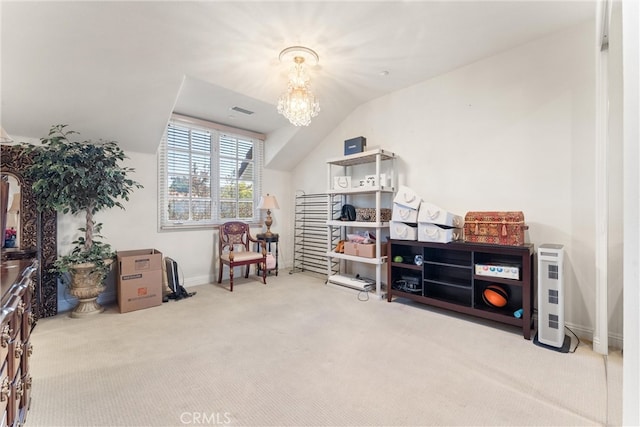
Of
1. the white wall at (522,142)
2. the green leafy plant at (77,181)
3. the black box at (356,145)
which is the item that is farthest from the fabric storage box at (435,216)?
the green leafy plant at (77,181)

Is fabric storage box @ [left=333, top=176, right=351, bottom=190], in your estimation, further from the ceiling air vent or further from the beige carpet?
the beige carpet

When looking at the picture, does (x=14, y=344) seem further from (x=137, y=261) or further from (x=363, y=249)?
(x=363, y=249)

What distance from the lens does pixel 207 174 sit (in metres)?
4.67

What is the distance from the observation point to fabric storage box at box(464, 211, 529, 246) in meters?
2.73

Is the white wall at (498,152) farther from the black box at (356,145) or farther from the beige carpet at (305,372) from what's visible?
the beige carpet at (305,372)

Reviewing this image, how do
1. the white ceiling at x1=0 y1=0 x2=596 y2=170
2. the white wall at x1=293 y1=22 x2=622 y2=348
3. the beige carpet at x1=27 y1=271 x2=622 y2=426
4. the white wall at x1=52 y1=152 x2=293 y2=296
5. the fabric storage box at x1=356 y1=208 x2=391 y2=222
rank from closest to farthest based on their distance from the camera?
1. the beige carpet at x1=27 y1=271 x2=622 y2=426
2. the white ceiling at x1=0 y1=0 x2=596 y2=170
3. the white wall at x1=293 y1=22 x2=622 y2=348
4. the white wall at x1=52 y1=152 x2=293 y2=296
5. the fabric storage box at x1=356 y1=208 x2=391 y2=222

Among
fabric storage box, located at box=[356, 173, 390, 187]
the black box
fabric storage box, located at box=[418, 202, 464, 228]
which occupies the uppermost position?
the black box

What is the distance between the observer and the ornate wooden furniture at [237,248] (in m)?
4.26

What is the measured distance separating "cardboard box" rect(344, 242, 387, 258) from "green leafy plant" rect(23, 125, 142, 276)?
2984 millimetres

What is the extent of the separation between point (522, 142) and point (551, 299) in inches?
63.8

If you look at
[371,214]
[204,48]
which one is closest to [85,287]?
[204,48]

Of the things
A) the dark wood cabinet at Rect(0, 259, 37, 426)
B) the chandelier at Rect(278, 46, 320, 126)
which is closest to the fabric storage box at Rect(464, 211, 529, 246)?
the chandelier at Rect(278, 46, 320, 126)

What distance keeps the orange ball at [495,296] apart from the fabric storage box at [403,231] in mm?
924

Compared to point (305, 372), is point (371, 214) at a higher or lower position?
higher
